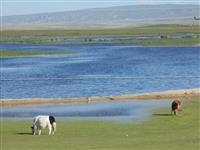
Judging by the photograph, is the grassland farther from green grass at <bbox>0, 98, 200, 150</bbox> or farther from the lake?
green grass at <bbox>0, 98, 200, 150</bbox>

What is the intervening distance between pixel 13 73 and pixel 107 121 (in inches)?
1138

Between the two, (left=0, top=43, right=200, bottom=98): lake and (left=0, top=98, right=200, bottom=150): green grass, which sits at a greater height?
(left=0, top=43, right=200, bottom=98): lake

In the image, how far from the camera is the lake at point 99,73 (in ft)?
130

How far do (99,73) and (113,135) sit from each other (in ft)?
103

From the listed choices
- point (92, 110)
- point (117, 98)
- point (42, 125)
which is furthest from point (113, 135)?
point (117, 98)

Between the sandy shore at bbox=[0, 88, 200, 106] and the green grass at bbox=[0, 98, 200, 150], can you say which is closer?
the green grass at bbox=[0, 98, 200, 150]

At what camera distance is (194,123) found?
75.3 feet

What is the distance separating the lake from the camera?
3956cm

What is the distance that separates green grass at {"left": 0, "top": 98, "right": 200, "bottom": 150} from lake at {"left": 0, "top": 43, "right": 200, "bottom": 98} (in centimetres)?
1260

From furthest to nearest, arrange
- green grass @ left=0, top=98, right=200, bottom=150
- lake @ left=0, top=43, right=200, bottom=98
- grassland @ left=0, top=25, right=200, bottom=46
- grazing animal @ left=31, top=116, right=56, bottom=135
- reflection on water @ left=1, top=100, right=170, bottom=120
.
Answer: grassland @ left=0, top=25, right=200, bottom=46 < lake @ left=0, top=43, right=200, bottom=98 < reflection on water @ left=1, top=100, right=170, bottom=120 < grazing animal @ left=31, top=116, right=56, bottom=135 < green grass @ left=0, top=98, right=200, bottom=150

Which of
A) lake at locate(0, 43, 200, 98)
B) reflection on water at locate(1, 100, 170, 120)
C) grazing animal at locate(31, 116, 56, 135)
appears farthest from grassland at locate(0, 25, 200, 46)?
grazing animal at locate(31, 116, 56, 135)

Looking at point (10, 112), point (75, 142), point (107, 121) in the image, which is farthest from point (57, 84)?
point (75, 142)

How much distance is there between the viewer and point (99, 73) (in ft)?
171

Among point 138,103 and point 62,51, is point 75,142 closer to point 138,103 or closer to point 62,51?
point 138,103
